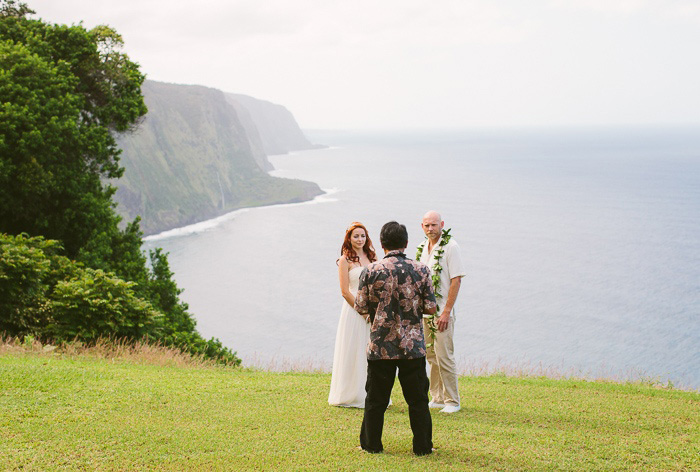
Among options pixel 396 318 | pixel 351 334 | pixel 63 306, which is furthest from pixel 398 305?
pixel 63 306

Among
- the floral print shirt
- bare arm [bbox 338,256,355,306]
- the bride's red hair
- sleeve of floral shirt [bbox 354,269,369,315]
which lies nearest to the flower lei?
the bride's red hair

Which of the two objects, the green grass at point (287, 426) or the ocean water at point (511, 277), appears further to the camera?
the ocean water at point (511, 277)

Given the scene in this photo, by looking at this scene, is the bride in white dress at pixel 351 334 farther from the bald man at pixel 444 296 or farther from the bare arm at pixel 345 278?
the bald man at pixel 444 296

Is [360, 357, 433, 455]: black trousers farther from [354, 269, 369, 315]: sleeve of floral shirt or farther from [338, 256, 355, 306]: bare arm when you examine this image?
[338, 256, 355, 306]: bare arm

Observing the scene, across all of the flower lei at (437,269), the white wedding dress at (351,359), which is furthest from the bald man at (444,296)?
the white wedding dress at (351,359)

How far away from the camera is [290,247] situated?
13038 centimetres

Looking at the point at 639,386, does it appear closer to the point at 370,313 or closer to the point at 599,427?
the point at 599,427

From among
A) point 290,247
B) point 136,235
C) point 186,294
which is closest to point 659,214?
point 290,247

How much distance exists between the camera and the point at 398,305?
7.50m

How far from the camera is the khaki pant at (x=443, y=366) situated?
988 centimetres

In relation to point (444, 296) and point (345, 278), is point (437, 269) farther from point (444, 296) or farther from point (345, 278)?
point (345, 278)

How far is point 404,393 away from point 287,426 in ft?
7.71

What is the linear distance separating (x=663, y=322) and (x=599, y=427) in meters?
80.9

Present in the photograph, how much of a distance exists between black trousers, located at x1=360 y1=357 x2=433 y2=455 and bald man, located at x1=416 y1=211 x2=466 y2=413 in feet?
6.95
